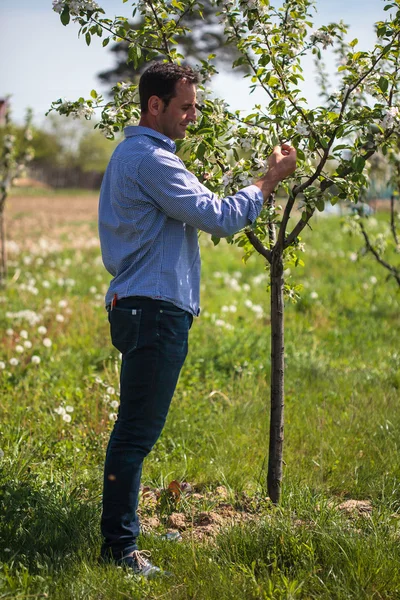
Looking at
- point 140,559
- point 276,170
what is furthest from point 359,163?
point 140,559

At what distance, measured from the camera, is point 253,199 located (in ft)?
10.1

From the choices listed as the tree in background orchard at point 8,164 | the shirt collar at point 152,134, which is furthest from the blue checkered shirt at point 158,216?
the tree in background orchard at point 8,164

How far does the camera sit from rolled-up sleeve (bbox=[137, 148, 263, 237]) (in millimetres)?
2975

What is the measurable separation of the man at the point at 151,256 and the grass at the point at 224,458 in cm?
31

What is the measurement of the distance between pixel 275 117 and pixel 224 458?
217 centimetres

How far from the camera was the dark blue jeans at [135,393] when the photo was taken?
3064mm

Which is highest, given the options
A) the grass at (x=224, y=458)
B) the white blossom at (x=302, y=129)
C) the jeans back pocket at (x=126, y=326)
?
the white blossom at (x=302, y=129)

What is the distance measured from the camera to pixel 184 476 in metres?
4.25

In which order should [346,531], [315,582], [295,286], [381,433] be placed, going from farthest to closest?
[381,433], [295,286], [346,531], [315,582]

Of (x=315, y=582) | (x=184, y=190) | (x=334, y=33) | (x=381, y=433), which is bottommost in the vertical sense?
(x=315, y=582)

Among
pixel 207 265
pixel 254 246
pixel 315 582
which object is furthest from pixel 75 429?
pixel 207 265

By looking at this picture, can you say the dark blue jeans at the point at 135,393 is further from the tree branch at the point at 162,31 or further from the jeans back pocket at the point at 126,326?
the tree branch at the point at 162,31

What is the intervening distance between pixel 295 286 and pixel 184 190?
1202 millimetres

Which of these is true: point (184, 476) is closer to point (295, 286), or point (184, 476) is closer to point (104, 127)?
point (295, 286)
